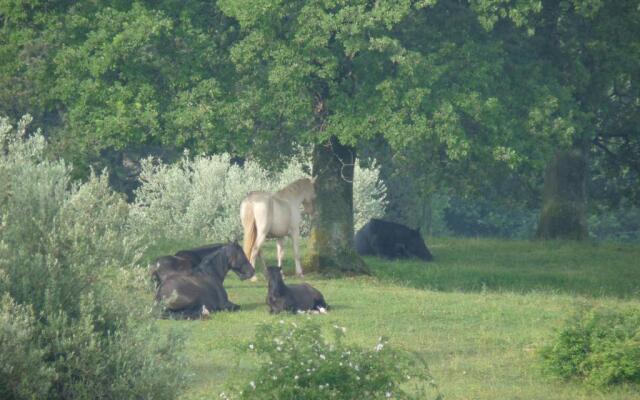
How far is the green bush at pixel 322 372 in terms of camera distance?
466 inches

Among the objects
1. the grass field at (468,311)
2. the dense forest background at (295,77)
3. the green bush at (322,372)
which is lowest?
the grass field at (468,311)

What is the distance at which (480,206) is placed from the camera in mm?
70500

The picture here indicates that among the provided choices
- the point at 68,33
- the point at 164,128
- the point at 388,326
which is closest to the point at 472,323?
the point at 388,326

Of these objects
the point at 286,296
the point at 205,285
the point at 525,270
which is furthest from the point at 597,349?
the point at 525,270

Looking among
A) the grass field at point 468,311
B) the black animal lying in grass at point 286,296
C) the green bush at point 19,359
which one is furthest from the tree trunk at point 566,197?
the green bush at point 19,359

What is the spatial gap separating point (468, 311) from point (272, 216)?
728 cm

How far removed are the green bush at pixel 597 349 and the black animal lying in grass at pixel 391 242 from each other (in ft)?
57.0

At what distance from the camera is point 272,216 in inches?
1154

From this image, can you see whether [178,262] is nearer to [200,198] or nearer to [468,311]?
[468,311]

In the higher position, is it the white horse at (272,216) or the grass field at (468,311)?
the white horse at (272,216)

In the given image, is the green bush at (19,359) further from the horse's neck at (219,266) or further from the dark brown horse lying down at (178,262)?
the horse's neck at (219,266)

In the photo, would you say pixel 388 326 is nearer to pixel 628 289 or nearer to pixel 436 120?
pixel 436 120

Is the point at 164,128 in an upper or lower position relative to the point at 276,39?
lower

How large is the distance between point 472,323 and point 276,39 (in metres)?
9.41
